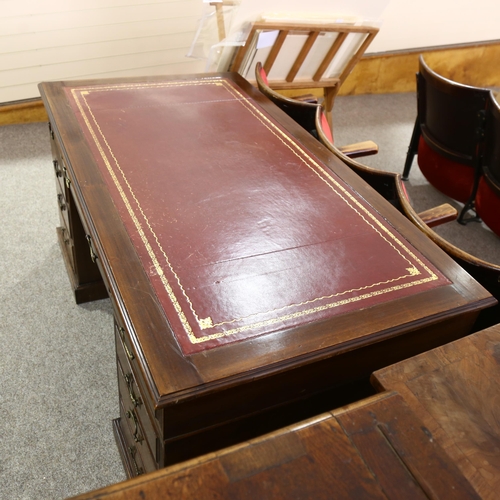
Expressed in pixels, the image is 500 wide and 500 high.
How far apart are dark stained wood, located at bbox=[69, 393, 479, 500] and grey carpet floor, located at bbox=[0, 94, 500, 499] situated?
121 centimetres

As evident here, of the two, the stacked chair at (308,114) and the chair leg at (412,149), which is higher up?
the stacked chair at (308,114)

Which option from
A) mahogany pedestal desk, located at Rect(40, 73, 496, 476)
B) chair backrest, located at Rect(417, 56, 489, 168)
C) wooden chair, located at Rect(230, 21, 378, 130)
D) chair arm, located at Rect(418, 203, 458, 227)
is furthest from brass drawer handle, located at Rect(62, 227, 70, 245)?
chair backrest, located at Rect(417, 56, 489, 168)

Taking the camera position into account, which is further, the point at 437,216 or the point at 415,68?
the point at 415,68

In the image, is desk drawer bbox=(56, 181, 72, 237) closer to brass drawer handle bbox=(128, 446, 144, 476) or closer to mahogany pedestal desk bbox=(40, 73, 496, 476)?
mahogany pedestal desk bbox=(40, 73, 496, 476)

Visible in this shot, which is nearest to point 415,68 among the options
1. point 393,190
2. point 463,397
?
point 393,190

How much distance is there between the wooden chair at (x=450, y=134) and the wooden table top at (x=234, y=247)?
135cm

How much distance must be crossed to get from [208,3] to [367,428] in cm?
256

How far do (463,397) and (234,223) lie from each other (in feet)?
2.64

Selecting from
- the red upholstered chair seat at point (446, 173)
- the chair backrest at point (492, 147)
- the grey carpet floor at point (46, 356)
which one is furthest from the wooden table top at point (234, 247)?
the red upholstered chair seat at point (446, 173)

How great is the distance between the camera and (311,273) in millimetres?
1355

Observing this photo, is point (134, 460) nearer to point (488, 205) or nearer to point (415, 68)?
point (488, 205)

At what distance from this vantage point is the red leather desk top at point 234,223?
1.25 metres

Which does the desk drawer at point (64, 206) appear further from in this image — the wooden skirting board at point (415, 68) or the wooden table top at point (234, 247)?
the wooden skirting board at point (415, 68)

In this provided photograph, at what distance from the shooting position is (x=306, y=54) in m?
3.01
